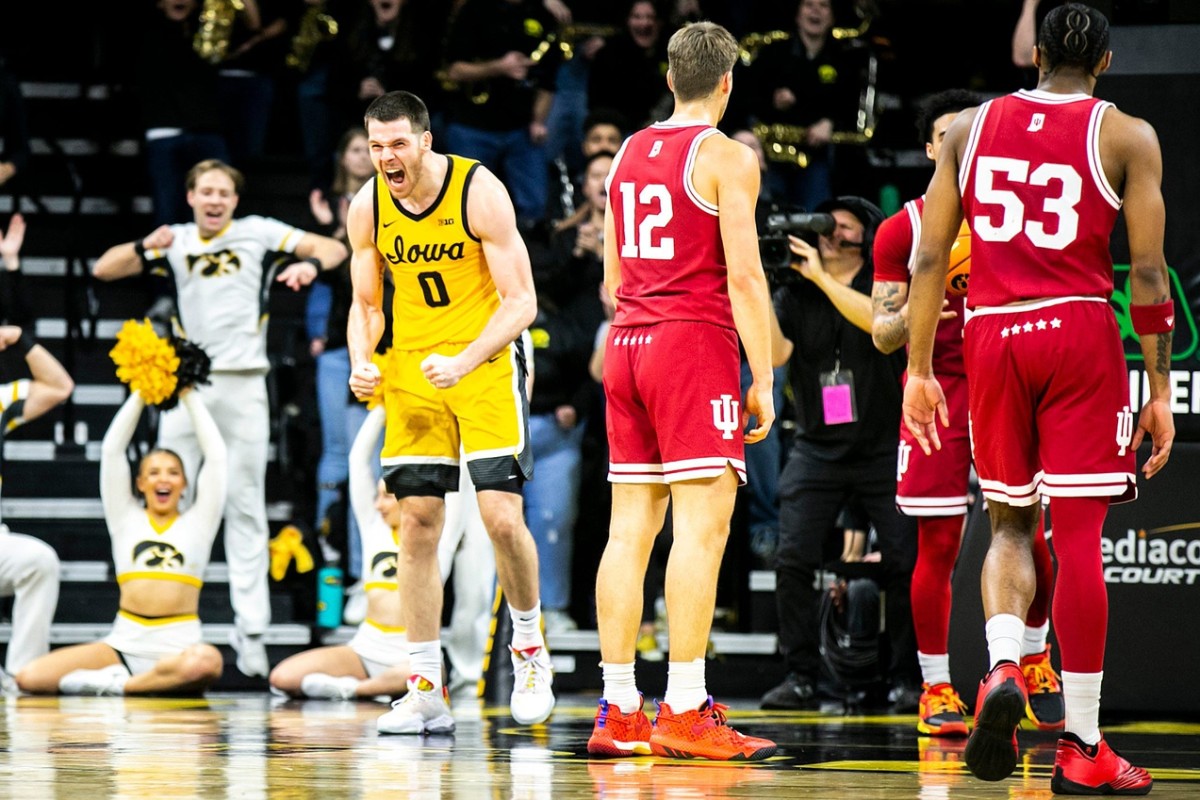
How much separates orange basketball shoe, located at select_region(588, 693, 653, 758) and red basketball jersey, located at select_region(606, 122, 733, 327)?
→ 1275 millimetres

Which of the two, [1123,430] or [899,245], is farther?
[899,245]

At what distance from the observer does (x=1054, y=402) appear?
4.71 meters

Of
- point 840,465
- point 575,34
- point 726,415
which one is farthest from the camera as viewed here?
point 575,34

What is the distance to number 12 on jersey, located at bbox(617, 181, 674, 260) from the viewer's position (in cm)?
533

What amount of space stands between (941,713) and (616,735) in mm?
1540

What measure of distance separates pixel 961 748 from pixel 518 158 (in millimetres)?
6167

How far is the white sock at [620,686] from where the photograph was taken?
536 centimetres

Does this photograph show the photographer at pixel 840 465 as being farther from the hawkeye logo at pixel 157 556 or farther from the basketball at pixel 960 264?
the hawkeye logo at pixel 157 556

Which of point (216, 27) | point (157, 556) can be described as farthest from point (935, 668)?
point (216, 27)

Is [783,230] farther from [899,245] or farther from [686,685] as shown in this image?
[686,685]

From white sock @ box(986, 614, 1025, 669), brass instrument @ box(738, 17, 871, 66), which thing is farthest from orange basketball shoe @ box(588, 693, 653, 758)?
brass instrument @ box(738, 17, 871, 66)

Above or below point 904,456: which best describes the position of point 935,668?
below

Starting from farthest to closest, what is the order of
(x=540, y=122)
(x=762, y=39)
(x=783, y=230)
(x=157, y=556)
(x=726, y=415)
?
(x=762, y=39)
(x=540, y=122)
(x=157, y=556)
(x=783, y=230)
(x=726, y=415)

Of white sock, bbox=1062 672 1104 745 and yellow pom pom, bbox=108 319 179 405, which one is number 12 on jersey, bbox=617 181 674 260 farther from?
yellow pom pom, bbox=108 319 179 405
